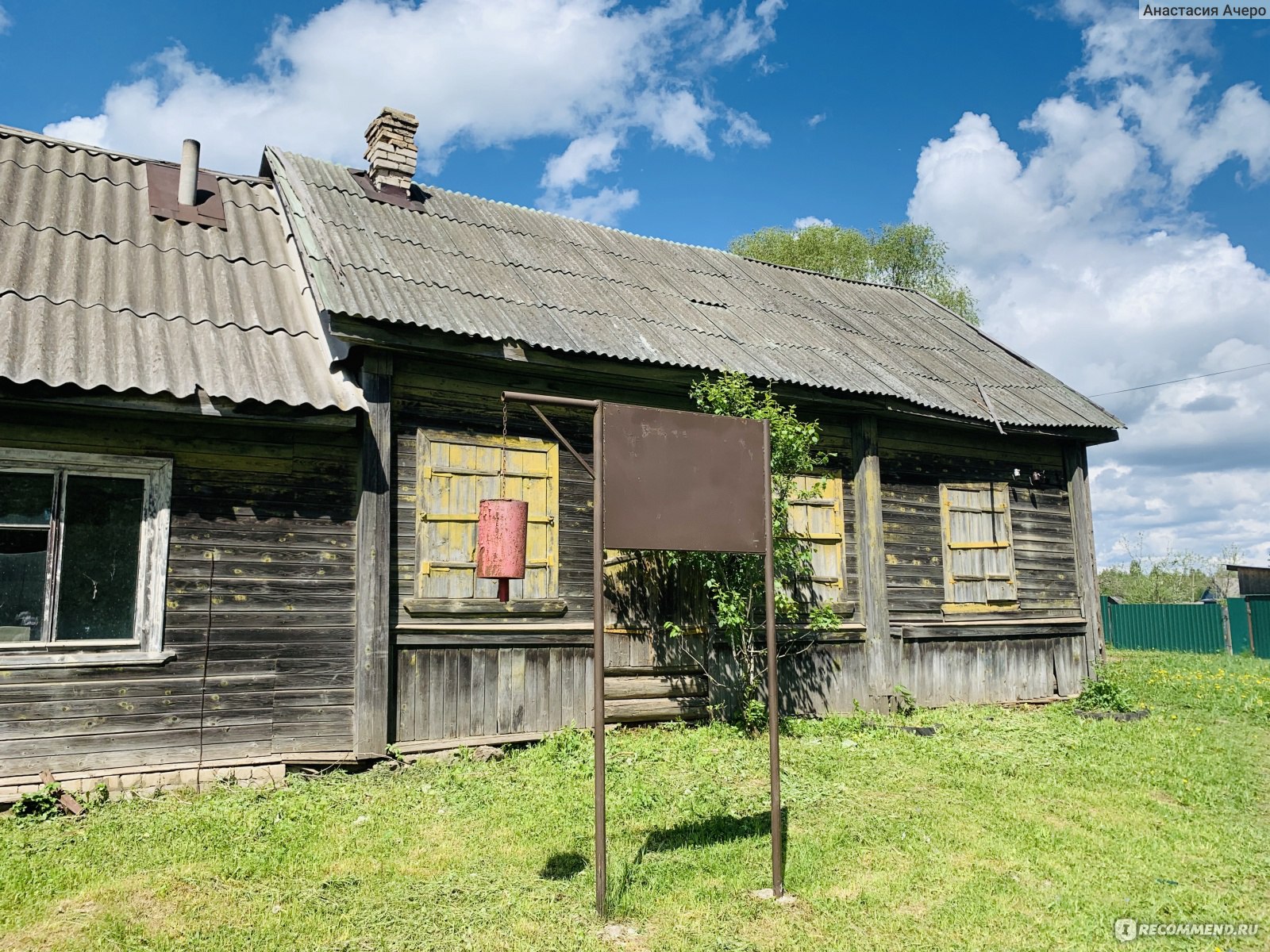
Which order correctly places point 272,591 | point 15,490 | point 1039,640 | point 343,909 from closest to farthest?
point 343,909 → point 15,490 → point 272,591 → point 1039,640

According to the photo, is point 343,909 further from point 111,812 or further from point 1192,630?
point 1192,630

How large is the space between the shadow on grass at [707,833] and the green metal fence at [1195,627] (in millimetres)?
18832

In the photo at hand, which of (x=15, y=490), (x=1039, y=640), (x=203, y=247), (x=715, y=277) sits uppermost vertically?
(x=715, y=277)

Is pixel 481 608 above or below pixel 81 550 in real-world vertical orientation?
below

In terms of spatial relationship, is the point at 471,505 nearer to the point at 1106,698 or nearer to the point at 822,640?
the point at 822,640

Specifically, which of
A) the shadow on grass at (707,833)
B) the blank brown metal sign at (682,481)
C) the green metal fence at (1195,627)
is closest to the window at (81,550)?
the shadow on grass at (707,833)

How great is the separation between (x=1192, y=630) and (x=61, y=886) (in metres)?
23.1

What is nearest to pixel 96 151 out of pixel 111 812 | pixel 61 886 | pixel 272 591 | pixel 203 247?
pixel 203 247

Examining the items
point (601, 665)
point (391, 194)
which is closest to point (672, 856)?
point (601, 665)

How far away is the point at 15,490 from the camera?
21.2 ft

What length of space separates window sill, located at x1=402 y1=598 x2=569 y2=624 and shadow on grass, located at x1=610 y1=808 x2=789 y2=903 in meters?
2.70

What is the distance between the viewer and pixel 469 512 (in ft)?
26.3

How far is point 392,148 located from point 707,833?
322 inches

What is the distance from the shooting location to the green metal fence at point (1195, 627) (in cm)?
2019
